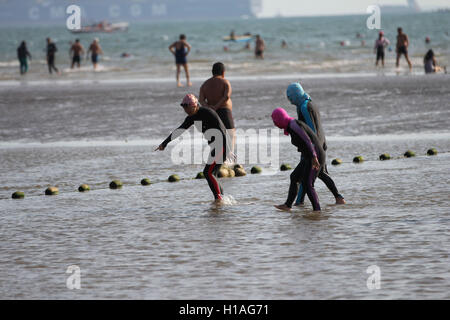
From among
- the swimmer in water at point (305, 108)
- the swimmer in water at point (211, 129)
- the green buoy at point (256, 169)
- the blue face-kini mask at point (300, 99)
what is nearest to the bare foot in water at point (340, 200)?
the swimmer in water at point (305, 108)

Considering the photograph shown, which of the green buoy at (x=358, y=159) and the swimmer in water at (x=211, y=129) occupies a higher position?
the swimmer in water at (x=211, y=129)

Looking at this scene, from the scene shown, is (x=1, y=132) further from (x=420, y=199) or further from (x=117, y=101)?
(x=420, y=199)

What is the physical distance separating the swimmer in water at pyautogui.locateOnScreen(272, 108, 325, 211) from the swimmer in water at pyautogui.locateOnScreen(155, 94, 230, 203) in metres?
1.07

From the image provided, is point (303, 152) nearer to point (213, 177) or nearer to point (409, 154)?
point (213, 177)

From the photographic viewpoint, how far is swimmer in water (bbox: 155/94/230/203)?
33.3 feet

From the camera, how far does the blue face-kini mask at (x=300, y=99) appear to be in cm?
934

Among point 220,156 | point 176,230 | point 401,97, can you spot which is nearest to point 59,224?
point 176,230

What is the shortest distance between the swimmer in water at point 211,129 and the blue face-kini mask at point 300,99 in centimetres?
120

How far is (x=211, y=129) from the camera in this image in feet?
33.7

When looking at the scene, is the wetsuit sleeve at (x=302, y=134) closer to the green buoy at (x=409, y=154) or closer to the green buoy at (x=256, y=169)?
the green buoy at (x=256, y=169)

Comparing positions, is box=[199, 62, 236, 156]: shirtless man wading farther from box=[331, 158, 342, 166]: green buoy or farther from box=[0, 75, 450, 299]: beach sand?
box=[331, 158, 342, 166]: green buoy

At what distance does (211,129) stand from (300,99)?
1.35 meters

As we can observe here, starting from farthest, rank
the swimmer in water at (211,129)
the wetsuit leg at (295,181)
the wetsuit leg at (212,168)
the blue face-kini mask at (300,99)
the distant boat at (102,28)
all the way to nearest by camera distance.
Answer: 1. the distant boat at (102,28)
2. the wetsuit leg at (212,168)
3. the swimmer in water at (211,129)
4. the wetsuit leg at (295,181)
5. the blue face-kini mask at (300,99)

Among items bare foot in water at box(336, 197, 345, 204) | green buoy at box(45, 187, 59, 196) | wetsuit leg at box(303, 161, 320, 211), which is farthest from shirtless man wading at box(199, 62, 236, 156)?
wetsuit leg at box(303, 161, 320, 211)
